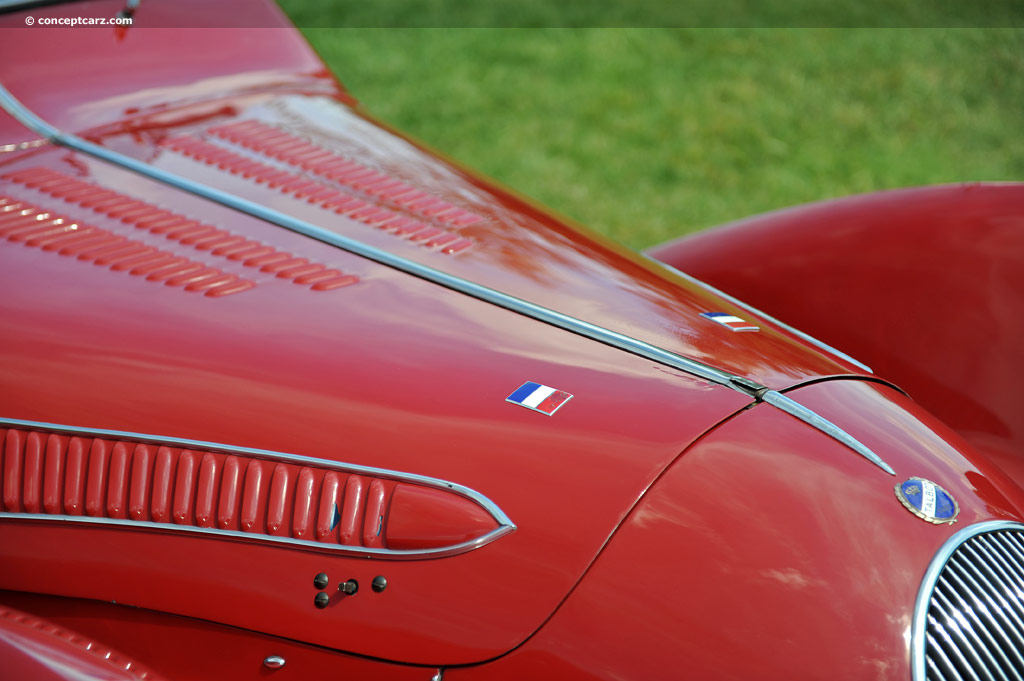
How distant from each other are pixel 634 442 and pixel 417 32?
18.9ft

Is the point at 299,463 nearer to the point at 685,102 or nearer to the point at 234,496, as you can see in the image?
the point at 234,496

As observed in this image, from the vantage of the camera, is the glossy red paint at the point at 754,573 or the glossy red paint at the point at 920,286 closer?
the glossy red paint at the point at 754,573

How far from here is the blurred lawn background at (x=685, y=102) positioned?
547cm

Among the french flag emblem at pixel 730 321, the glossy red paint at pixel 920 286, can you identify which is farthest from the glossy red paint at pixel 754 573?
the glossy red paint at pixel 920 286

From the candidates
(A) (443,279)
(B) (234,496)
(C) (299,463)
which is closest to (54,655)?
(B) (234,496)

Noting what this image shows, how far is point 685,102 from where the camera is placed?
6109 mm

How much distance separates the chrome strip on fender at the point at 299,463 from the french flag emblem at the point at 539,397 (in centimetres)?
18

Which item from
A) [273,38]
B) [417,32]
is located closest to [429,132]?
[417,32]

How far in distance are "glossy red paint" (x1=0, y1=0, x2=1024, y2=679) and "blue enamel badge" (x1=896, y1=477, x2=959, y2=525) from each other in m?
0.02

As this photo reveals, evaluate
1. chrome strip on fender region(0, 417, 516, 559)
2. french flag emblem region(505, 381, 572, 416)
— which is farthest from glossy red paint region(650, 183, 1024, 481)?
chrome strip on fender region(0, 417, 516, 559)

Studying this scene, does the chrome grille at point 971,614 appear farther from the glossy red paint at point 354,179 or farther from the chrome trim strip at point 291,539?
the chrome trim strip at point 291,539

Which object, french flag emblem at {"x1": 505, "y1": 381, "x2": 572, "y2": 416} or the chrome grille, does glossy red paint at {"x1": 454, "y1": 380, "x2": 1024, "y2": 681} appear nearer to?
the chrome grille

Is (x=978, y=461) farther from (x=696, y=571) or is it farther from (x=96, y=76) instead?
(x=96, y=76)

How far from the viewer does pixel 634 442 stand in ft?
4.89
